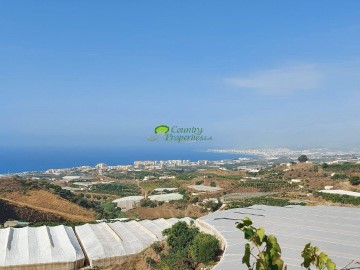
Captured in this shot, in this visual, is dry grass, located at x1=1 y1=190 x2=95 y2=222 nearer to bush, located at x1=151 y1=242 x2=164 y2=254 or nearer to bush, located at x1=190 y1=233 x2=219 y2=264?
bush, located at x1=151 y1=242 x2=164 y2=254

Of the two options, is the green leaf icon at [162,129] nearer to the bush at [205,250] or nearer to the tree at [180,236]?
the tree at [180,236]

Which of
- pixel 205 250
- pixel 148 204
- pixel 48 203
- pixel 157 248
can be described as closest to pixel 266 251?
pixel 205 250

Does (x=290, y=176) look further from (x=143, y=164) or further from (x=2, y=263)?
(x=143, y=164)

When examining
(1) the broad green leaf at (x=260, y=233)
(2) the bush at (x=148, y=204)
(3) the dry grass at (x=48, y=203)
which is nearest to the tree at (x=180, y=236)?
(1) the broad green leaf at (x=260, y=233)

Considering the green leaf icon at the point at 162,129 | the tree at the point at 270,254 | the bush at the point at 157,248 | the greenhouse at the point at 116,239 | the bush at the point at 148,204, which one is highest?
the green leaf icon at the point at 162,129

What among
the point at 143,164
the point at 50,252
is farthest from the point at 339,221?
the point at 143,164

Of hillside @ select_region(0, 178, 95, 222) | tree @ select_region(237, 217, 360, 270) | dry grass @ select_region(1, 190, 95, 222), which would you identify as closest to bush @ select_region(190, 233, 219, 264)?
tree @ select_region(237, 217, 360, 270)

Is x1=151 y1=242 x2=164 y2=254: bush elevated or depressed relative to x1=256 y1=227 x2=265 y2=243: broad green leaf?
depressed

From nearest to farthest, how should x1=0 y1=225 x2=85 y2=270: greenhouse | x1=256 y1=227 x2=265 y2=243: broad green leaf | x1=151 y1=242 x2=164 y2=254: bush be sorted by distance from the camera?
1. x1=256 y1=227 x2=265 y2=243: broad green leaf
2. x1=0 y1=225 x2=85 y2=270: greenhouse
3. x1=151 y1=242 x2=164 y2=254: bush
